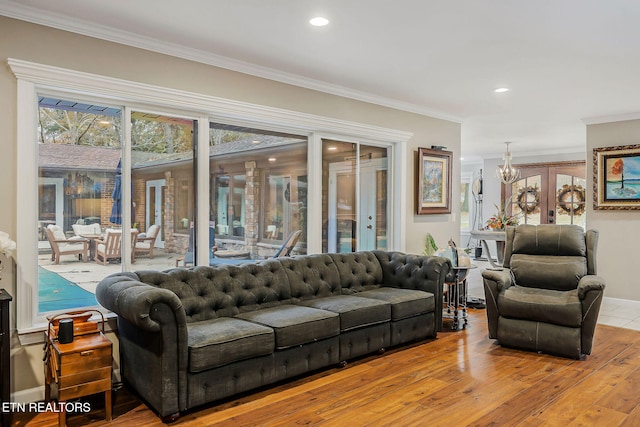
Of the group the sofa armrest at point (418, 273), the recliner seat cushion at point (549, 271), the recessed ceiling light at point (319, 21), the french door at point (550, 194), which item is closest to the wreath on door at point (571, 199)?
the french door at point (550, 194)

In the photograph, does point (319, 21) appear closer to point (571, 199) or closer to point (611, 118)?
point (611, 118)

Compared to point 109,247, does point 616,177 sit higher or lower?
higher

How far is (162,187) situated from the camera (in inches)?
149

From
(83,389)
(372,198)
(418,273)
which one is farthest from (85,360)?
(372,198)

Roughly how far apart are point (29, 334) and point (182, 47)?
2.36 metres

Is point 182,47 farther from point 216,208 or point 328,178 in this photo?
point 328,178

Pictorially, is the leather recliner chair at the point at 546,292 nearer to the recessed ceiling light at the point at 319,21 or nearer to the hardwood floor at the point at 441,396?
the hardwood floor at the point at 441,396

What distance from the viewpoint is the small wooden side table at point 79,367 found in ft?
8.62

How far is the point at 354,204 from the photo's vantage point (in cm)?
545

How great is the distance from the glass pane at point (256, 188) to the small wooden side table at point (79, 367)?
1593 millimetres

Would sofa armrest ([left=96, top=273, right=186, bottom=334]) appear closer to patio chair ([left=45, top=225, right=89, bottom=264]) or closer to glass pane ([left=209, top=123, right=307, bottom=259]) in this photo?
patio chair ([left=45, top=225, right=89, bottom=264])

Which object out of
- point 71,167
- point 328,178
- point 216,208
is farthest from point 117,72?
point 328,178

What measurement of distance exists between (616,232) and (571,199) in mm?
3889

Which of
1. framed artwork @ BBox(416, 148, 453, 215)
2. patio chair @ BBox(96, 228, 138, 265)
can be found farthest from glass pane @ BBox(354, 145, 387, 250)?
patio chair @ BBox(96, 228, 138, 265)
